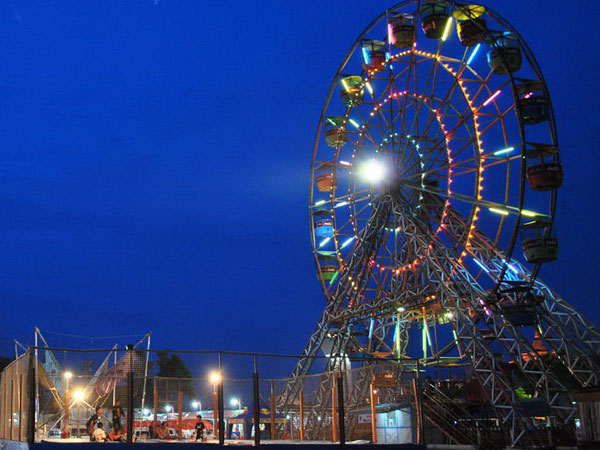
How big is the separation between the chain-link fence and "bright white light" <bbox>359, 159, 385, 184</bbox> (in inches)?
520

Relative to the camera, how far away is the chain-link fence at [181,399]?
1977 centimetres

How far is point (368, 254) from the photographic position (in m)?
41.3

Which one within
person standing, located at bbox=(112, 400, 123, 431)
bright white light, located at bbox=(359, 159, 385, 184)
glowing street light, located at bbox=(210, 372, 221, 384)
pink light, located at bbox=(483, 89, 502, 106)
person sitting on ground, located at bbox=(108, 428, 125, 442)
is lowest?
person sitting on ground, located at bbox=(108, 428, 125, 442)

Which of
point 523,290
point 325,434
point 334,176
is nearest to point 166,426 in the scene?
point 325,434

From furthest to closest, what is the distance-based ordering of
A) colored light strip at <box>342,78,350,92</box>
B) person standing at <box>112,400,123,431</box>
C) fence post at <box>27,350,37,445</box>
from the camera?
colored light strip at <box>342,78,350,92</box>, person standing at <box>112,400,123,431</box>, fence post at <box>27,350,37,445</box>

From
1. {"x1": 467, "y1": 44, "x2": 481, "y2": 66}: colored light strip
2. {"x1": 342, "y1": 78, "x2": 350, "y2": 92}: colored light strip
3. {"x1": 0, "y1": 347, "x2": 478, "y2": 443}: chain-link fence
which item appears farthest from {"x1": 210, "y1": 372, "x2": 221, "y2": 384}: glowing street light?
{"x1": 342, "y1": 78, "x2": 350, "y2": 92}: colored light strip

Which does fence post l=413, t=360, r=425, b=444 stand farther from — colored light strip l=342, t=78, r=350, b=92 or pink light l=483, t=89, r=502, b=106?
colored light strip l=342, t=78, r=350, b=92

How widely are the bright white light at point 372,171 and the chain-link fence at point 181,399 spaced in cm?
1322

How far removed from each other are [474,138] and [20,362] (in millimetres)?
23870

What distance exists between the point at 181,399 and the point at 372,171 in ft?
70.6

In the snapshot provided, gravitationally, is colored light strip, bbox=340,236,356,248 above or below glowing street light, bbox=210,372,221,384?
above

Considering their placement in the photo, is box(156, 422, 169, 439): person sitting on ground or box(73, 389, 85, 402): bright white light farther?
box(73, 389, 85, 402): bright white light

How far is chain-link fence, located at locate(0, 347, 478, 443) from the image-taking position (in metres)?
19.8

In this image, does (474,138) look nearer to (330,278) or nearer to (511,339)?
(511,339)
